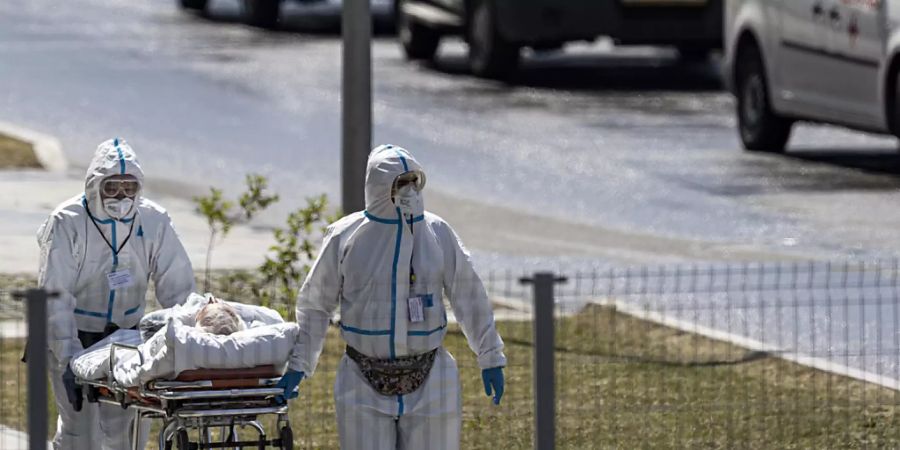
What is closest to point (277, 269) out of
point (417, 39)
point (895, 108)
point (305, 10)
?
point (895, 108)

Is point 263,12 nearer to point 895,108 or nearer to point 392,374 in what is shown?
point 895,108

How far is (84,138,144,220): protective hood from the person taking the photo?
26.8 feet

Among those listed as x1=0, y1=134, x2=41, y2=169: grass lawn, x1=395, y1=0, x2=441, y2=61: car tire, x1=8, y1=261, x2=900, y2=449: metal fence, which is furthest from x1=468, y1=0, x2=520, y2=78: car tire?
x1=8, y1=261, x2=900, y2=449: metal fence

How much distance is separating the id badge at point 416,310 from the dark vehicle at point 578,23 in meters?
15.9

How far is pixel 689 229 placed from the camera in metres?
16.2

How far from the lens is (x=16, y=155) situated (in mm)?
18969

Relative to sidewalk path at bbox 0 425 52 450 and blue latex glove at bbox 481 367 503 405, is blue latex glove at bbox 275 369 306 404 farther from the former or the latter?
sidewalk path at bbox 0 425 52 450

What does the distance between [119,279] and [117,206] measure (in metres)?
0.28

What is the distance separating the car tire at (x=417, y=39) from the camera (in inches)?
1034

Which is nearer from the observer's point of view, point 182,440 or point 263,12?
Answer: point 182,440

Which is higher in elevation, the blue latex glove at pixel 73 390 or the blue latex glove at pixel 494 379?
the blue latex glove at pixel 494 379

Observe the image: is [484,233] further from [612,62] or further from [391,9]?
[391,9]

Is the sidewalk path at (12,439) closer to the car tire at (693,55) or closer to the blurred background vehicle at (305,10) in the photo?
the car tire at (693,55)

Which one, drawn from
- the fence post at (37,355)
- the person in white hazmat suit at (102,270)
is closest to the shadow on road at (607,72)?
the person in white hazmat suit at (102,270)
